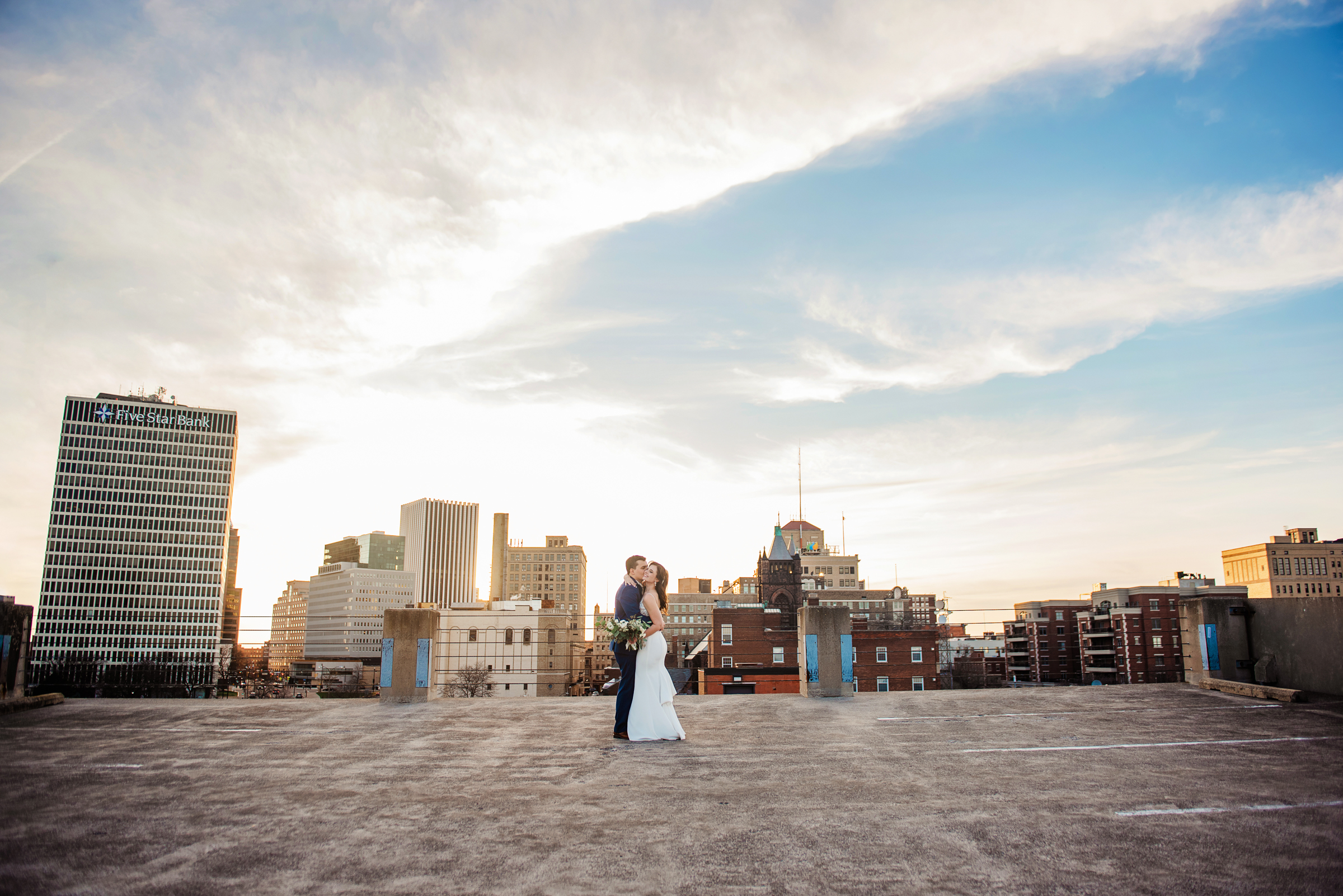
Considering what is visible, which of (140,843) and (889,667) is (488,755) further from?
(889,667)

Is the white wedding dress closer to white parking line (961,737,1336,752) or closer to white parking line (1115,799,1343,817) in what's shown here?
white parking line (961,737,1336,752)

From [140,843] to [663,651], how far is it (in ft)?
20.5

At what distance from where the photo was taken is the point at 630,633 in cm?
1044

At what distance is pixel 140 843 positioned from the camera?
515 centimetres

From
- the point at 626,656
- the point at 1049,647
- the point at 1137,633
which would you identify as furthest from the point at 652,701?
the point at 1049,647

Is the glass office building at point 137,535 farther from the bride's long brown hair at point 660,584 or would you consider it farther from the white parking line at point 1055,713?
the white parking line at point 1055,713

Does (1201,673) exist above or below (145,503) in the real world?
below

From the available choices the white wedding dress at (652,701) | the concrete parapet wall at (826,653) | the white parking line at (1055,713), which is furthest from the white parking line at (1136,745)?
the concrete parapet wall at (826,653)

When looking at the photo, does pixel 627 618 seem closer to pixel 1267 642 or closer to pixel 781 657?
pixel 1267 642

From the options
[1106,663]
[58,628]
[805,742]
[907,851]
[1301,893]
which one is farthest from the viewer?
[58,628]

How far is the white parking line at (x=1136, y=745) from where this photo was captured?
8.48 metres

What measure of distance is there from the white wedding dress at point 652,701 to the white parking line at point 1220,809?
531 cm

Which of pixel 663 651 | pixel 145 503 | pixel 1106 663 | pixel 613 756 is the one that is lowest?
pixel 1106 663

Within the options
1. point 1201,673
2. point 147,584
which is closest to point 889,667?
point 1201,673
